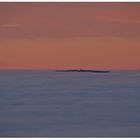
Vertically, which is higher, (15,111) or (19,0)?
(15,111)

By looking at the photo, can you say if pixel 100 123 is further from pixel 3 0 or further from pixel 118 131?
pixel 3 0

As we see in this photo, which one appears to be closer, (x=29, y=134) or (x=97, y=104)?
(x=29, y=134)

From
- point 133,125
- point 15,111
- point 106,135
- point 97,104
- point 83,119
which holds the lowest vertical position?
point 106,135

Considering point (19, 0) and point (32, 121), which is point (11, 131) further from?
point (19, 0)

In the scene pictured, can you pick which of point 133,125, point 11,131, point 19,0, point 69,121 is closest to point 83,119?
point 69,121

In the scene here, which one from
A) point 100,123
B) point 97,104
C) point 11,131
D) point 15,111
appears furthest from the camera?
point 97,104

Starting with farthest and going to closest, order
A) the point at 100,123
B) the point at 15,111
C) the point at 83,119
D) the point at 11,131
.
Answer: the point at 15,111 → the point at 83,119 → the point at 100,123 → the point at 11,131

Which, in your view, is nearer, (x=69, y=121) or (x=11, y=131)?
(x=11, y=131)

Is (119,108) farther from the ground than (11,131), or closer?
farther from the ground

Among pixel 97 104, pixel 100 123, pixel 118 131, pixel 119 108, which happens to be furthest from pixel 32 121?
pixel 97 104
